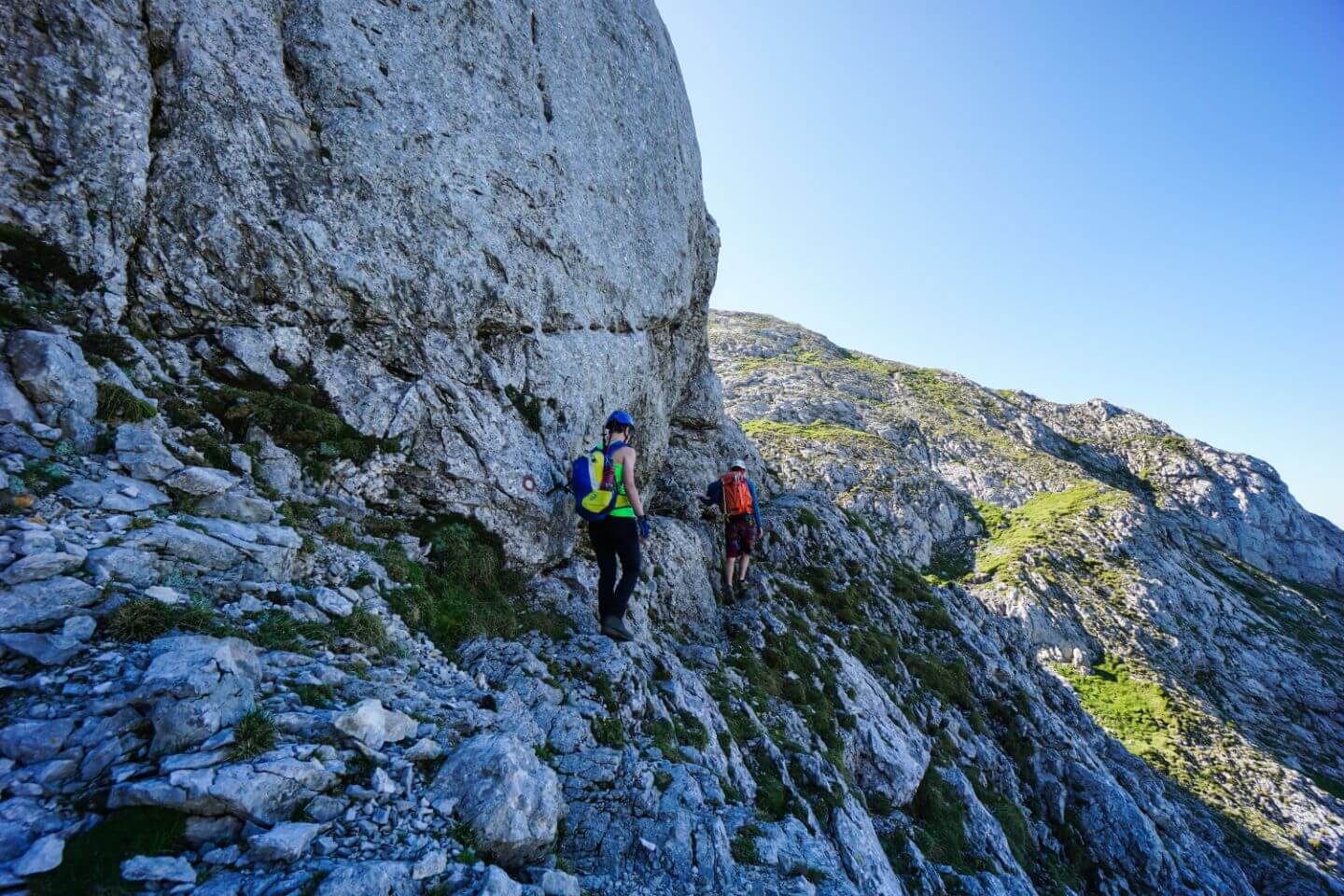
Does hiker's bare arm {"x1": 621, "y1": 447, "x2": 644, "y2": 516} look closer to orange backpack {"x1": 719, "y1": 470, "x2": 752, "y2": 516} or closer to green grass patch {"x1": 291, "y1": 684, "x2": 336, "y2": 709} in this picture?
green grass patch {"x1": 291, "y1": 684, "x2": 336, "y2": 709}

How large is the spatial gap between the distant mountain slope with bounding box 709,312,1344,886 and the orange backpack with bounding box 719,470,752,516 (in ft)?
82.7

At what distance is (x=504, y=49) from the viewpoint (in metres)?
14.9

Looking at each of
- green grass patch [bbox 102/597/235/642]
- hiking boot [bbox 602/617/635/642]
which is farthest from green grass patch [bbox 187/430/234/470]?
hiking boot [bbox 602/617/635/642]

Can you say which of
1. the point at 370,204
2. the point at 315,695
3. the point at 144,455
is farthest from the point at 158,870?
the point at 370,204

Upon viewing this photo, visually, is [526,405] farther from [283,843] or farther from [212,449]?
[283,843]

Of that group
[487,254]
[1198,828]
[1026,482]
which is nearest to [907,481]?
[1026,482]

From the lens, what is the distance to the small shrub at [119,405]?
783 centimetres

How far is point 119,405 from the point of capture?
796cm

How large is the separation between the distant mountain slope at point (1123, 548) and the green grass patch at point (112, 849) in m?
41.5

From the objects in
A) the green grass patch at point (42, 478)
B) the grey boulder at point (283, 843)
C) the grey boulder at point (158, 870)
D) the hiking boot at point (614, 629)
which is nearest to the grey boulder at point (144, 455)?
the green grass patch at point (42, 478)

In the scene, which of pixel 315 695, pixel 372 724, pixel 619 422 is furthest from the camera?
pixel 619 422

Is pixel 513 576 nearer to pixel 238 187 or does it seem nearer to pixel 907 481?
pixel 238 187

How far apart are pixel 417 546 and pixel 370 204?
7597 millimetres

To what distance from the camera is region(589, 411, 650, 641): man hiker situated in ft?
37.8
